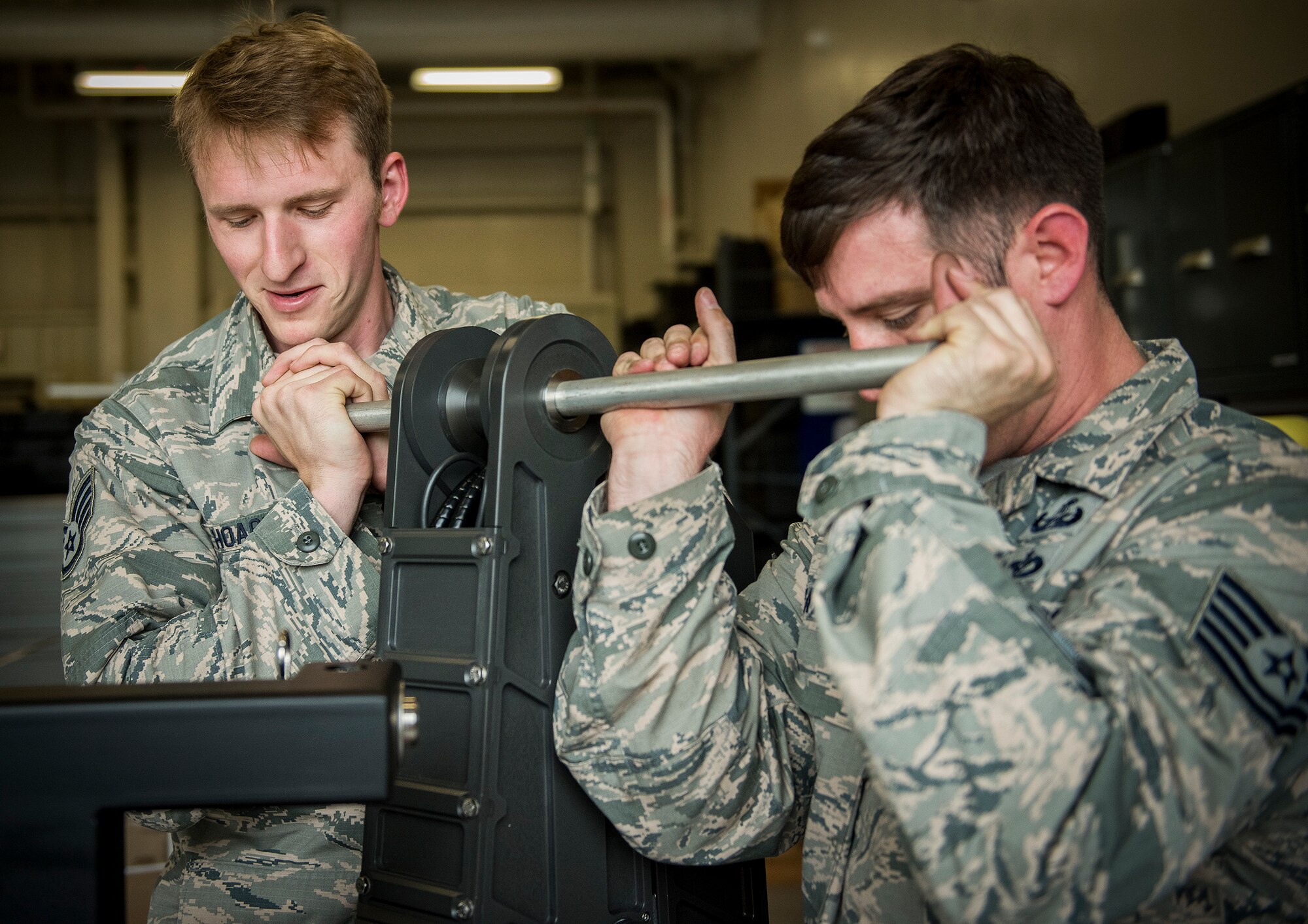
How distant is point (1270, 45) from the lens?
13.6ft

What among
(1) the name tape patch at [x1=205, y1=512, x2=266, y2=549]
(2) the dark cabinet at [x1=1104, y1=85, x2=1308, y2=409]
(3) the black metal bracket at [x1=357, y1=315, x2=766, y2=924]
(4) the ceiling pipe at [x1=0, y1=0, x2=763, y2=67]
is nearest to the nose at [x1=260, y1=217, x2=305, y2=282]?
(1) the name tape patch at [x1=205, y1=512, x2=266, y2=549]

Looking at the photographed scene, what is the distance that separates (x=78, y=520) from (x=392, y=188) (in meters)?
0.63

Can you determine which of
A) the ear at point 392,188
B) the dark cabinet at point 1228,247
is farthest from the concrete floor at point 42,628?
the dark cabinet at point 1228,247

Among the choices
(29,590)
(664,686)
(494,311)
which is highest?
(494,311)

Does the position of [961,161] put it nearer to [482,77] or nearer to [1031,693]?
[1031,693]

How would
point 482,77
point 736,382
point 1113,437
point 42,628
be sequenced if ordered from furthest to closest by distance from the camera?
point 482,77 → point 42,628 → point 1113,437 → point 736,382

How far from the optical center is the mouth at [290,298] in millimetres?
1462

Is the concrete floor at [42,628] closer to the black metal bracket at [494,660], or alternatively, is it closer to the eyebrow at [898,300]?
the black metal bracket at [494,660]

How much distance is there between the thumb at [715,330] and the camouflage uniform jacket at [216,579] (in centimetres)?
33

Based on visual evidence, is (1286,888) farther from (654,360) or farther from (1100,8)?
(1100,8)

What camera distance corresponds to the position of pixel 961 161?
43.3 inches

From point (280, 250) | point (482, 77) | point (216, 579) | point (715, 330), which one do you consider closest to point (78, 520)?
point (216, 579)

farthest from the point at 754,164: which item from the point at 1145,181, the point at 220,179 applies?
the point at 220,179

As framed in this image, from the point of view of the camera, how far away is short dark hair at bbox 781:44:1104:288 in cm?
109
